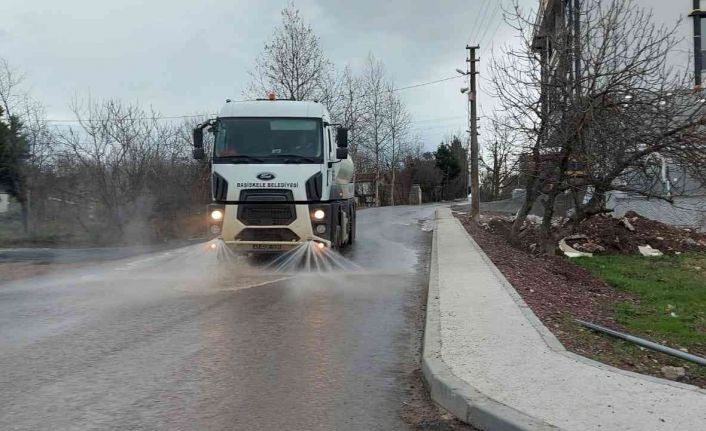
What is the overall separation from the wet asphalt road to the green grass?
3.25 m

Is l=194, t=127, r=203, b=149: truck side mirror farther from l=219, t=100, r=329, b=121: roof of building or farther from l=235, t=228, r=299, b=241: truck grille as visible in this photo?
l=235, t=228, r=299, b=241: truck grille

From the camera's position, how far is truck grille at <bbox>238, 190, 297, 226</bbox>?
12086mm

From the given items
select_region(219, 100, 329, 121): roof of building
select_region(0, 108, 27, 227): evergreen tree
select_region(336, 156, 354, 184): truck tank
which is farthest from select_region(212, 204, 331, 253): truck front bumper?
select_region(0, 108, 27, 227): evergreen tree

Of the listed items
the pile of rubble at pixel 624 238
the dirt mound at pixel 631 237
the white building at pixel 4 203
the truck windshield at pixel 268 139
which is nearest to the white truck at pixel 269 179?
the truck windshield at pixel 268 139

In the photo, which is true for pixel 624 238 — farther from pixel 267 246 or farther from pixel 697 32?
pixel 267 246

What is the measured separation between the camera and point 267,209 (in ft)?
40.0

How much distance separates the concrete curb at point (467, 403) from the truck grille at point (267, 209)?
652 centimetres

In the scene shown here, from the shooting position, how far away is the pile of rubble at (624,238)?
1712 cm

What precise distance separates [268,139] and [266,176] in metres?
0.84

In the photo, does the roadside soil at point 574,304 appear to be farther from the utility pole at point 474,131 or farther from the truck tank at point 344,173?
the utility pole at point 474,131

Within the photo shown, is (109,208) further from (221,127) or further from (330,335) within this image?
(330,335)

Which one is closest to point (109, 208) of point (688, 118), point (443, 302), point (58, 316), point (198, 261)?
point (198, 261)

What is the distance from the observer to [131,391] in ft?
17.2

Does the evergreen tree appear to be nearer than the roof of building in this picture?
No
